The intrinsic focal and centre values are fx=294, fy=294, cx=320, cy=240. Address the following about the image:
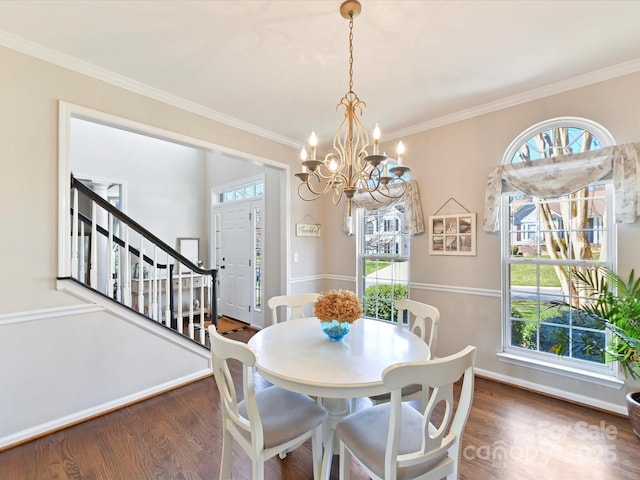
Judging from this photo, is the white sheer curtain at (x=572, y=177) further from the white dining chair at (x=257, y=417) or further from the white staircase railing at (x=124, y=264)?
the white staircase railing at (x=124, y=264)

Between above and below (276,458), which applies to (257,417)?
above

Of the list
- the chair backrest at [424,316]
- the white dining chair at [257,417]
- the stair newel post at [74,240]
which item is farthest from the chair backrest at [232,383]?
the stair newel post at [74,240]

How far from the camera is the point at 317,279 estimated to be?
165 inches

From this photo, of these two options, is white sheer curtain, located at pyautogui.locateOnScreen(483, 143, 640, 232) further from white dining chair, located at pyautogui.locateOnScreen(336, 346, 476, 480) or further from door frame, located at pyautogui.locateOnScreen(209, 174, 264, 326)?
door frame, located at pyautogui.locateOnScreen(209, 174, 264, 326)

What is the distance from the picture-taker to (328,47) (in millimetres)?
2008

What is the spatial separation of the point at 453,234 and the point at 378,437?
7.58 feet

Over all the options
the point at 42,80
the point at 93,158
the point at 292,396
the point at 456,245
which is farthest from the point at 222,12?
the point at 93,158

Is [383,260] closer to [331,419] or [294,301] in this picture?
[294,301]

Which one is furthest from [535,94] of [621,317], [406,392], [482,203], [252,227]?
[252,227]

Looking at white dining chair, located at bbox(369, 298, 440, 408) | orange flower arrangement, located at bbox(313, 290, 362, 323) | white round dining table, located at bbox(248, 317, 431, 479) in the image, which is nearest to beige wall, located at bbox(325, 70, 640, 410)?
white dining chair, located at bbox(369, 298, 440, 408)

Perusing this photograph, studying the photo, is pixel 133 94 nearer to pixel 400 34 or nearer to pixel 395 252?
pixel 400 34

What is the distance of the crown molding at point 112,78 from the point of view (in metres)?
1.98

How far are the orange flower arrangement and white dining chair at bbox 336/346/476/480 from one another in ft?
1.66

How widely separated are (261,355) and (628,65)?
131 inches
